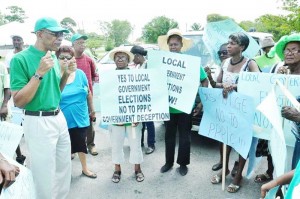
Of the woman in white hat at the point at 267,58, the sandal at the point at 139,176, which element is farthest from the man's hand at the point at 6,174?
the woman in white hat at the point at 267,58

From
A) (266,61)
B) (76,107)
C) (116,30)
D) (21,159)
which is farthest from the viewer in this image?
(116,30)

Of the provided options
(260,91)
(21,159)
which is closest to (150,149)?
(21,159)

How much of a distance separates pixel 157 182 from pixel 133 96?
3.94 feet

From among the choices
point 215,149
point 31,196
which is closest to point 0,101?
point 31,196

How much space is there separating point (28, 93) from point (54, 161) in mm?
768

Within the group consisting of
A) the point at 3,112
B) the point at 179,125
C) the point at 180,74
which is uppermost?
the point at 180,74

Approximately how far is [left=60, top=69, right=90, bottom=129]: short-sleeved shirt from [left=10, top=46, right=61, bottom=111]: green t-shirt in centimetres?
84

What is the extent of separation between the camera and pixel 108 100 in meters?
3.62

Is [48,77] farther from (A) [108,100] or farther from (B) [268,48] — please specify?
(B) [268,48]

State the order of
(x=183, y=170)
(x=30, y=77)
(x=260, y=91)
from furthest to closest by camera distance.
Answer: (x=183, y=170), (x=260, y=91), (x=30, y=77)

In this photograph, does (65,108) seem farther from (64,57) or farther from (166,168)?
(166,168)

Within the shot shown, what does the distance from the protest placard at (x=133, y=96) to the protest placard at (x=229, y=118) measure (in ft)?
1.75

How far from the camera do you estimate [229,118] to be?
3.33 m

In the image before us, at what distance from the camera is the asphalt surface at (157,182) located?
3.45 metres
